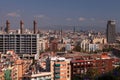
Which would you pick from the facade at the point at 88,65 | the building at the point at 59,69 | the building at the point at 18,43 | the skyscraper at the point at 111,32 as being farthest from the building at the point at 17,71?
the skyscraper at the point at 111,32

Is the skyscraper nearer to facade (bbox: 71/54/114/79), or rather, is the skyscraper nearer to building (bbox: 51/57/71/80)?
facade (bbox: 71/54/114/79)

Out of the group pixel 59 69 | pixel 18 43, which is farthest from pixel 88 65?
pixel 18 43

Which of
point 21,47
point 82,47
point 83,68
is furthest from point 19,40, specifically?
point 82,47

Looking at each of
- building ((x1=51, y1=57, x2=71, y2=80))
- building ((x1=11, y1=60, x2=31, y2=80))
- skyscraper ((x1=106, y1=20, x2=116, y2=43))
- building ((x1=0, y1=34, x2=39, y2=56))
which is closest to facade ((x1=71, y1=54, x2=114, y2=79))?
building ((x1=51, y1=57, x2=71, y2=80))

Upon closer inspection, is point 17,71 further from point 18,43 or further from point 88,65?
point 18,43

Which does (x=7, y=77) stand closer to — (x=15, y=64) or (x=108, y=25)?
(x=15, y=64)

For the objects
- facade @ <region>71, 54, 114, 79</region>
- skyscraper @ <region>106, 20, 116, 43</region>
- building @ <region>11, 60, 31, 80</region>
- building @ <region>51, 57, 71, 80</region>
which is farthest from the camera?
skyscraper @ <region>106, 20, 116, 43</region>
